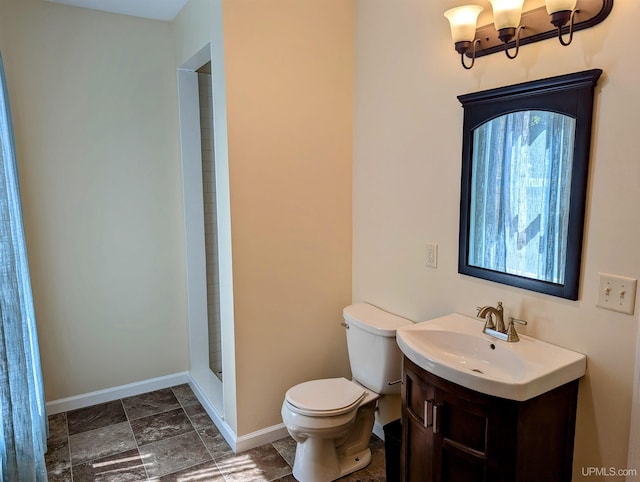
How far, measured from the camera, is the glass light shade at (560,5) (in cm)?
145

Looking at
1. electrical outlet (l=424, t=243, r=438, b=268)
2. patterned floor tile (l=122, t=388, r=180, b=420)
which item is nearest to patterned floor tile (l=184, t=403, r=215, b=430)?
patterned floor tile (l=122, t=388, r=180, b=420)

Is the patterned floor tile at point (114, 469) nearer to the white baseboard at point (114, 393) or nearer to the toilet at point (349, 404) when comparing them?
the white baseboard at point (114, 393)

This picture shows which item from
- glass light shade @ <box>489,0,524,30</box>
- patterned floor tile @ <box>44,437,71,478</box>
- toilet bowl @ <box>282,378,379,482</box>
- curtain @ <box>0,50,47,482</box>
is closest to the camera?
glass light shade @ <box>489,0,524,30</box>

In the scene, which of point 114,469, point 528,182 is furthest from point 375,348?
point 114,469

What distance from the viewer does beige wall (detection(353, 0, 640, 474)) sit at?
147 centimetres

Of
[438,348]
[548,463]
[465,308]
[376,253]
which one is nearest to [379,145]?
[376,253]

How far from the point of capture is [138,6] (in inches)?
107

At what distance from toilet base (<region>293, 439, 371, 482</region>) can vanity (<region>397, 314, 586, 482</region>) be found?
52 cm

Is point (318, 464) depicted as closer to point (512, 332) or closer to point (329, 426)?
point (329, 426)

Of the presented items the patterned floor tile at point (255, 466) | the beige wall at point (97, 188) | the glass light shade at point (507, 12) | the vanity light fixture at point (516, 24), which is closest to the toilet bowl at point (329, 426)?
the patterned floor tile at point (255, 466)

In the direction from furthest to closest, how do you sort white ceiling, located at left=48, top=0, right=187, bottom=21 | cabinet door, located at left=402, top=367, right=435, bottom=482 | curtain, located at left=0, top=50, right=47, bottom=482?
white ceiling, located at left=48, top=0, right=187, bottom=21 → curtain, located at left=0, top=50, right=47, bottom=482 → cabinet door, located at left=402, top=367, right=435, bottom=482

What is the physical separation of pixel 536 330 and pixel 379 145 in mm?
1241

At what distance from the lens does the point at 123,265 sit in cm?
304

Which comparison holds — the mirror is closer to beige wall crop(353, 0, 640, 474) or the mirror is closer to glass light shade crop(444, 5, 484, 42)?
beige wall crop(353, 0, 640, 474)
